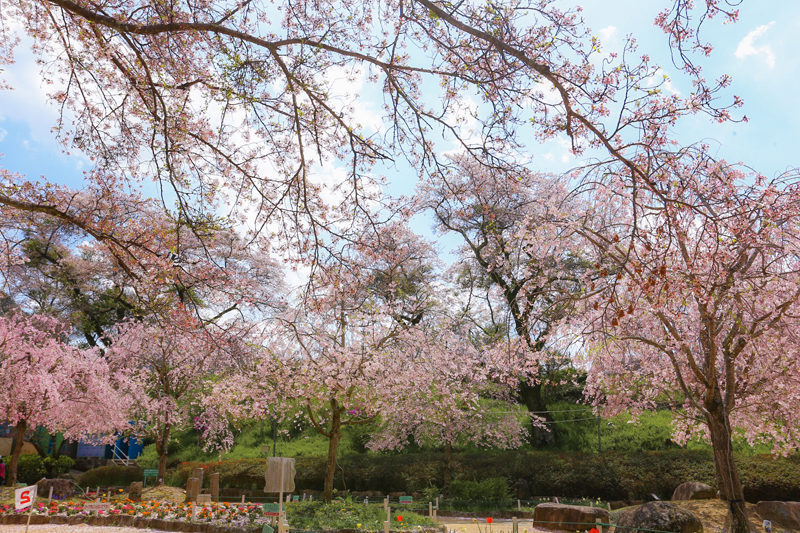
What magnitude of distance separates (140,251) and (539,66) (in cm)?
517

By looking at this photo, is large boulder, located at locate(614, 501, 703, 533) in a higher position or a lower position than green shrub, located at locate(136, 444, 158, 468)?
higher

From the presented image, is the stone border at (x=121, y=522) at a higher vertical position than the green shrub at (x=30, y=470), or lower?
higher

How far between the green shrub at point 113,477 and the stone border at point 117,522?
1043cm

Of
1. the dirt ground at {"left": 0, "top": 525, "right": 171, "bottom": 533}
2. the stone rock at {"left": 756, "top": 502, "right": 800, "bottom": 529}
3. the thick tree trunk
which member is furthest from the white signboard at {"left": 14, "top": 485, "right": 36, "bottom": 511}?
the thick tree trunk

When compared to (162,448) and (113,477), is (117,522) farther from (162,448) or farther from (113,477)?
(113,477)

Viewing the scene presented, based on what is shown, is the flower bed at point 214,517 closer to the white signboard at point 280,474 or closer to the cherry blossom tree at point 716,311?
the white signboard at point 280,474

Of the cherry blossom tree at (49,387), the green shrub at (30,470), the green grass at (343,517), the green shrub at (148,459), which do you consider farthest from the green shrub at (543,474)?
the green shrub at (30,470)

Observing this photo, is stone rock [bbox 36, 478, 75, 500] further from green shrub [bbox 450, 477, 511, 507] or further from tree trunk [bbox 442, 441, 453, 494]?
green shrub [bbox 450, 477, 511, 507]

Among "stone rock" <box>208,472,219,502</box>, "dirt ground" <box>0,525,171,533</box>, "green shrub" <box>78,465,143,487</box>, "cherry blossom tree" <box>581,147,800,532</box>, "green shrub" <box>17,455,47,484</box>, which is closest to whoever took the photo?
"cherry blossom tree" <box>581,147,800,532</box>

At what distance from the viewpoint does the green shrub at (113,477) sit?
20.8m

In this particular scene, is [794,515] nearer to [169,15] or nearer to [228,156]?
[228,156]

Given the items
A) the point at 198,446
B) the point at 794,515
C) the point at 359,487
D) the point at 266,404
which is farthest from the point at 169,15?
the point at 198,446

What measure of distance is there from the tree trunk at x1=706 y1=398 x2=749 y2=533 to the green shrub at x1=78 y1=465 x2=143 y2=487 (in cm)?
2008

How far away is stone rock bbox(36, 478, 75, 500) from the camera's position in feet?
50.6
